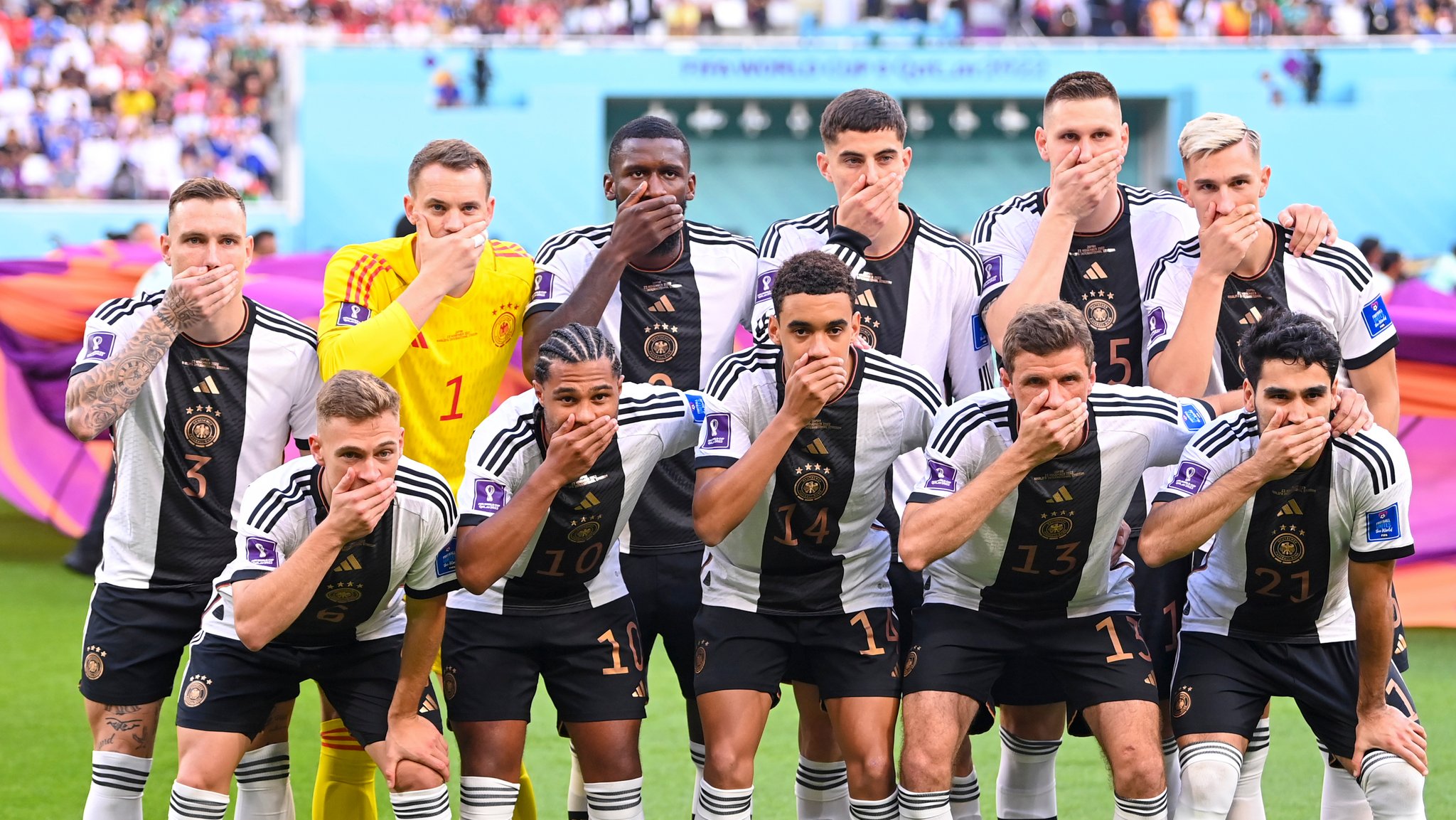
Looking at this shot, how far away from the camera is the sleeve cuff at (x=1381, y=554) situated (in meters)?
4.00

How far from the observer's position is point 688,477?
4738 mm

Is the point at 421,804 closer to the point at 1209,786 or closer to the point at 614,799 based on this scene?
the point at 614,799

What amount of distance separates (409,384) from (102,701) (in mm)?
1261

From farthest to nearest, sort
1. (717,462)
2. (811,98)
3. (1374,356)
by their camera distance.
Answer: (811,98) < (1374,356) < (717,462)

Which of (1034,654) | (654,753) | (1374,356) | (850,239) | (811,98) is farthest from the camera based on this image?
(811,98)

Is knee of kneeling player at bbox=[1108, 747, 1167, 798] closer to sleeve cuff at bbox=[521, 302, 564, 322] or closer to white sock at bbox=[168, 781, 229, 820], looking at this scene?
sleeve cuff at bbox=[521, 302, 564, 322]

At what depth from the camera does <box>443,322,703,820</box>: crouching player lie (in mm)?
3988

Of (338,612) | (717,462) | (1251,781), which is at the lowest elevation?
(1251,781)

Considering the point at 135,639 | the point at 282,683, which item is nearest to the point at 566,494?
the point at 282,683

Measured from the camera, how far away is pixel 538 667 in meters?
4.24

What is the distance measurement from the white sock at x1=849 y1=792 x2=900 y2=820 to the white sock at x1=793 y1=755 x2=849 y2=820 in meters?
0.43

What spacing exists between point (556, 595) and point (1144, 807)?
1.70 meters

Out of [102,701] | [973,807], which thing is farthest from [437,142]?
[973,807]

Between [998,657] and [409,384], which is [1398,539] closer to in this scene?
[998,657]
